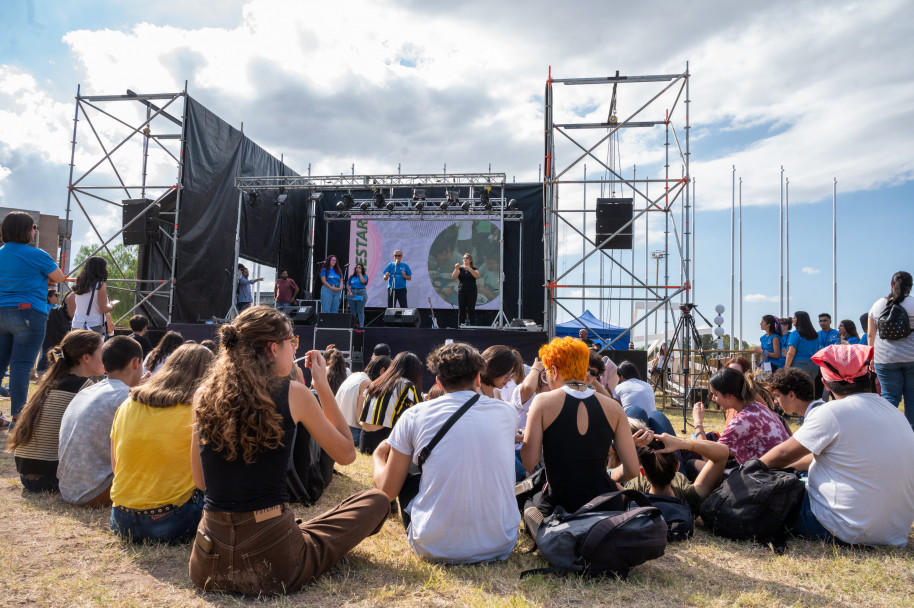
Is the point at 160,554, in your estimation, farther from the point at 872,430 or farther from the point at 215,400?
the point at 872,430

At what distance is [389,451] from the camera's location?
8.89 feet

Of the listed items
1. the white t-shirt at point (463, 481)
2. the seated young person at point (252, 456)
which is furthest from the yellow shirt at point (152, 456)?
the white t-shirt at point (463, 481)

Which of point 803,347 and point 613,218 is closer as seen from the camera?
point 803,347

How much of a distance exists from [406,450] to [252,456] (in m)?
0.71

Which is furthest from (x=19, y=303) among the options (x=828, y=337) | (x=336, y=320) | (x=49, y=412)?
(x=828, y=337)

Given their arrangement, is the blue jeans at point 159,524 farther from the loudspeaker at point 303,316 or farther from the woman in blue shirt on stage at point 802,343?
the loudspeaker at point 303,316

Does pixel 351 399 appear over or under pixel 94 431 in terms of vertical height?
under

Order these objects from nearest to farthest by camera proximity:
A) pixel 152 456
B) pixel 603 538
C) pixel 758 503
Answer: pixel 603 538
pixel 152 456
pixel 758 503

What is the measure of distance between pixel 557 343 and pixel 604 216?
769 cm

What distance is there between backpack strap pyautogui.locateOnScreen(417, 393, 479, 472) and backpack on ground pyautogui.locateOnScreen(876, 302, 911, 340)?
3.99 m

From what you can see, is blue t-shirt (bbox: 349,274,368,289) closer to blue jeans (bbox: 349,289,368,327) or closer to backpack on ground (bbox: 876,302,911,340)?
blue jeans (bbox: 349,289,368,327)

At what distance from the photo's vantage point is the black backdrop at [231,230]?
11.5 metres

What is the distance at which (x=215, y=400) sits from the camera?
2.09 m

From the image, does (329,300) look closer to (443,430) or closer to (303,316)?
(303,316)
